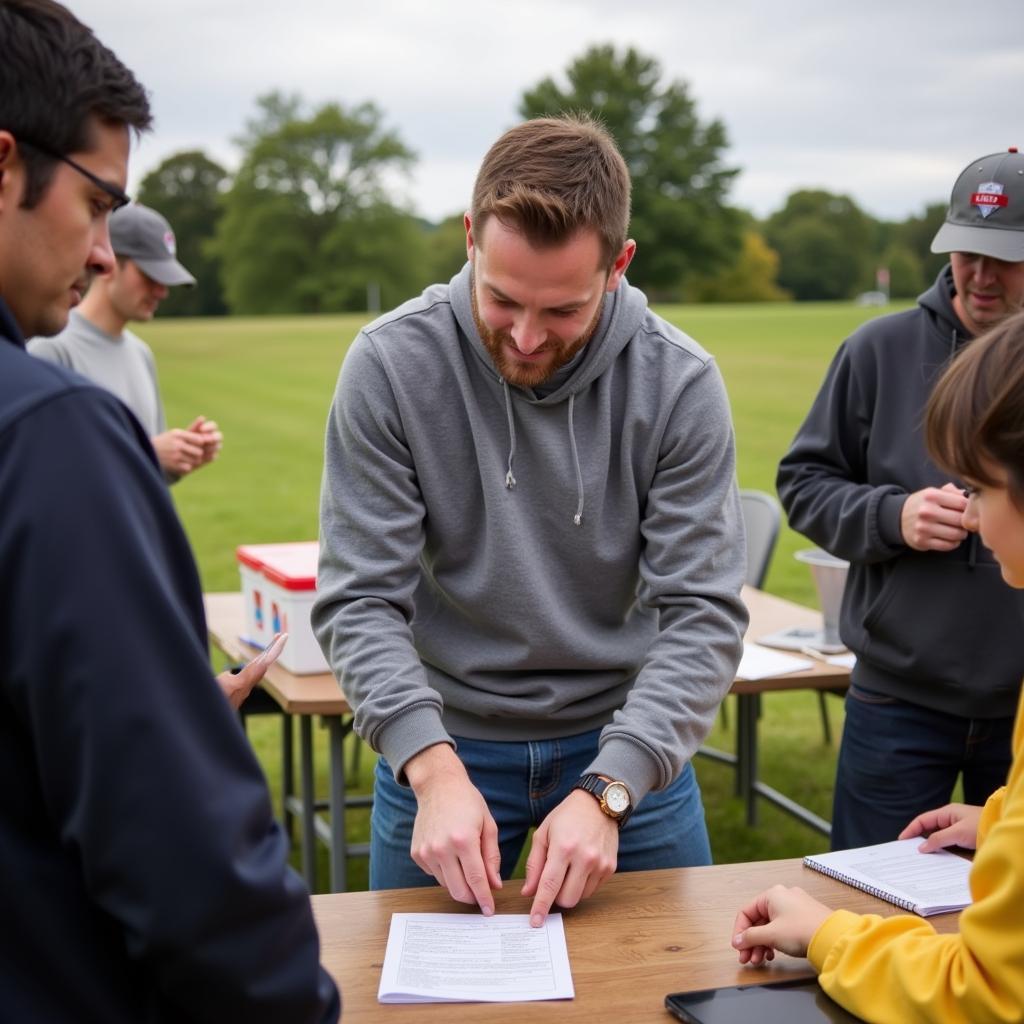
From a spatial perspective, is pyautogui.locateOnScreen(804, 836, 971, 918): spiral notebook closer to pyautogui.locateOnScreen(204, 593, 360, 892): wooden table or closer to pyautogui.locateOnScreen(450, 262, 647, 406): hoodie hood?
pyautogui.locateOnScreen(450, 262, 647, 406): hoodie hood

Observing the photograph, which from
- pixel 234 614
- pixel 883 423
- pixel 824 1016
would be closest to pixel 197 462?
pixel 234 614

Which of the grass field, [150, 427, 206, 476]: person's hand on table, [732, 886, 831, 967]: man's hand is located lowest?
the grass field

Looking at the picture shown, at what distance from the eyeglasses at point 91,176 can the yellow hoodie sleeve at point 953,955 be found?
1.19 m

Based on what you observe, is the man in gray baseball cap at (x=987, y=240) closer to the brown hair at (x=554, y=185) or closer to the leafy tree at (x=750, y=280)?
the brown hair at (x=554, y=185)

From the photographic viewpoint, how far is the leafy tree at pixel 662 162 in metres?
60.2

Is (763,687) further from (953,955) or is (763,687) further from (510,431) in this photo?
(953,955)

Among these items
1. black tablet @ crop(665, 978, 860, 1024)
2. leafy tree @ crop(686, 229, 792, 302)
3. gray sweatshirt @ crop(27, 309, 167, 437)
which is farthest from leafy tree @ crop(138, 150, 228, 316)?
black tablet @ crop(665, 978, 860, 1024)

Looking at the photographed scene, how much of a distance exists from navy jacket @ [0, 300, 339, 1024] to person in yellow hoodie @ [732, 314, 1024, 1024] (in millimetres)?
799

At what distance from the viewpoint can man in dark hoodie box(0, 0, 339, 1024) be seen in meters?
1.06

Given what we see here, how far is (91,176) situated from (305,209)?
6386 centimetres

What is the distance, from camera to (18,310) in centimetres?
122

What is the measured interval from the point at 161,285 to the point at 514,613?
348 cm

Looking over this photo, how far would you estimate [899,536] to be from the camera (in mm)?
2912

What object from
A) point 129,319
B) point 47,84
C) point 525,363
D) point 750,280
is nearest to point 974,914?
point 525,363
